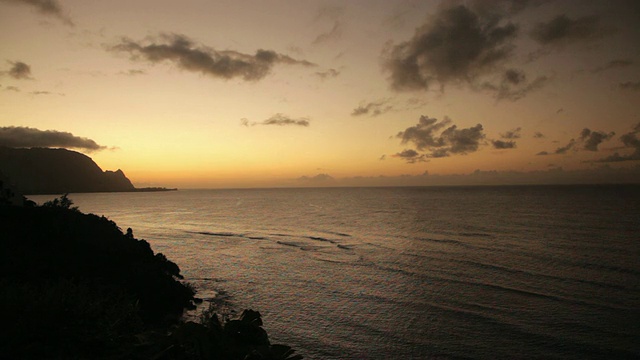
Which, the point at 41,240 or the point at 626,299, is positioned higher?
the point at 41,240

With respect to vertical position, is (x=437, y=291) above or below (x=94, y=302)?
below

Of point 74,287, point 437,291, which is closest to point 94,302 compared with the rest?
point 74,287

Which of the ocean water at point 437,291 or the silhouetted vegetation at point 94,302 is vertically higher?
the silhouetted vegetation at point 94,302

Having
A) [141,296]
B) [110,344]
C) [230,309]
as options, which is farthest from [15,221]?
[110,344]

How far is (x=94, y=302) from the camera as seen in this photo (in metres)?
12.8

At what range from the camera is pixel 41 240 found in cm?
2998

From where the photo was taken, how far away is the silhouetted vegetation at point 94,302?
7.80 meters

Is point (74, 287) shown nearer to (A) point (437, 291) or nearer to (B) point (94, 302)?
(B) point (94, 302)

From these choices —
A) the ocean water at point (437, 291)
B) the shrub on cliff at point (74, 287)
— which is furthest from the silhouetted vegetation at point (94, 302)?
the ocean water at point (437, 291)

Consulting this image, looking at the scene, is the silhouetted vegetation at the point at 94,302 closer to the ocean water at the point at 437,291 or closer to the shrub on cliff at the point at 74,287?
the shrub on cliff at the point at 74,287

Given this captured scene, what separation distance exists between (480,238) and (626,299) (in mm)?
32734

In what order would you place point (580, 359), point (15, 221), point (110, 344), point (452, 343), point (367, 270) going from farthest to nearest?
1. point (367, 270)
2. point (15, 221)
3. point (452, 343)
4. point (580, 359)
5. point (110, 344)

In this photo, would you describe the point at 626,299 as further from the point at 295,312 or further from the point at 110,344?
the point at 110,344

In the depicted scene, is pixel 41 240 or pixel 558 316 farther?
pixel 41 240
